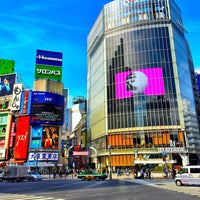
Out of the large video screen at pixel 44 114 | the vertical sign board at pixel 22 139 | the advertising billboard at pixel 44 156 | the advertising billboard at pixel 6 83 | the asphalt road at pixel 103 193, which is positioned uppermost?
the advertising billboard at pixel 6 83

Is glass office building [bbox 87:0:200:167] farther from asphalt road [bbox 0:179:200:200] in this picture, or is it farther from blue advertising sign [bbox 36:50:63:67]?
asphalt road [bbox 0:179:200:200]

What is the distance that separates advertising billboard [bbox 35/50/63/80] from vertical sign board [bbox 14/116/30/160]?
1631 centimetres

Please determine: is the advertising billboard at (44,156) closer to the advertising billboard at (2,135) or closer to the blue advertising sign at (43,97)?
the advertising billboard at (2,135)

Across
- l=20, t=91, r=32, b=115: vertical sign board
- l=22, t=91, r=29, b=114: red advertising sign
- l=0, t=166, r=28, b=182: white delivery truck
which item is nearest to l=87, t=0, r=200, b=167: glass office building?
A: l=20, t=91, r=32, b=115: vertical sign board

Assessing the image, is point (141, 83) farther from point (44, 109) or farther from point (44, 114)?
point (44, 114)

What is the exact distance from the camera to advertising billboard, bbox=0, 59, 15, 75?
89.5 metres

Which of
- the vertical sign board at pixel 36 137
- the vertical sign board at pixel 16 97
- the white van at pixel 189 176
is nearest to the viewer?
the white van at pixel 189 176

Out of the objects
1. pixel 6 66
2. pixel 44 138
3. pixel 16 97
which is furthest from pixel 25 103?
pixel 6 66

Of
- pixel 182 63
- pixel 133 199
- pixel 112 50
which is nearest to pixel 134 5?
pixel 112 50

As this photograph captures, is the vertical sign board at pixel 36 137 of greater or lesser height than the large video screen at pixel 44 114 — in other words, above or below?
below

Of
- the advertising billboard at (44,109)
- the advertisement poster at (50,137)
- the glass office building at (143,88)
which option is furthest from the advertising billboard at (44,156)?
the glass office building at (143,88)

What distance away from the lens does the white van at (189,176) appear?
74.0 feet

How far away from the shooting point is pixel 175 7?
8000 centimetres

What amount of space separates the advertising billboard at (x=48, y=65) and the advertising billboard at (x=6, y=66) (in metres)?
12.9
